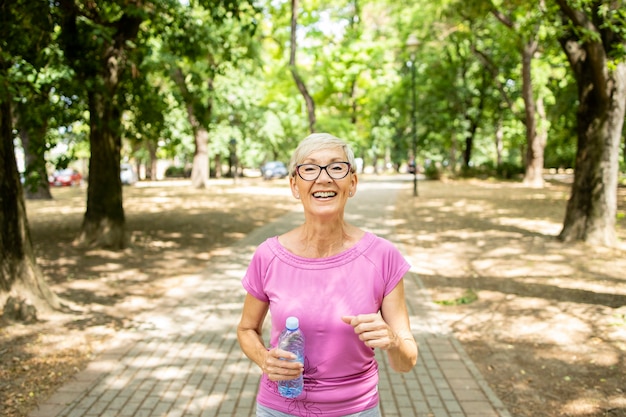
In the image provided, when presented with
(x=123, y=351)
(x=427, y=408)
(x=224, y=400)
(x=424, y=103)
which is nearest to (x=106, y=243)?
(x=123, y=351)

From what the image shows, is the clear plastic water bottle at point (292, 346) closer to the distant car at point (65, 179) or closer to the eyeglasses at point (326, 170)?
the eyeglasses at point (326, 170)

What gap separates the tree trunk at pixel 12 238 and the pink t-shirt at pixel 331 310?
5303 millimetres

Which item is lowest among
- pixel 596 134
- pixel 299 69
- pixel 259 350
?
pixel 259 350

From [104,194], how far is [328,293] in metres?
10.3

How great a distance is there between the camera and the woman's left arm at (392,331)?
1.99m

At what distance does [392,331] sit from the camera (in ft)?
6.85

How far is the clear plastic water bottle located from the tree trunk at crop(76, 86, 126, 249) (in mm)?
10018

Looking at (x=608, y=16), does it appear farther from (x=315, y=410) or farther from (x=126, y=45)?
(x=315, y=410)

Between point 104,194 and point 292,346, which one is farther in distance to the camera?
point 104,194

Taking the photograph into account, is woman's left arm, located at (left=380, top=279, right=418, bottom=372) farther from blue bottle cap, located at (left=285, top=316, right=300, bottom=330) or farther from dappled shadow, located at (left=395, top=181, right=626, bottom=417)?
dappled shadow, located at (left=395, top=181, right=626, bottom=417)

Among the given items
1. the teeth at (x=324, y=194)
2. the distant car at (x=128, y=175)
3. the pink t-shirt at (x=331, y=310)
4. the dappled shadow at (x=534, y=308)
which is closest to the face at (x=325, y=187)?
the teeth at (x=324, y=194)

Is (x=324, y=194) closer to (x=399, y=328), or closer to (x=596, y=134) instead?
(x=399, y=328)

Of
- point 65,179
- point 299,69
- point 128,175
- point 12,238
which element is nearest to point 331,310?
point 12,238

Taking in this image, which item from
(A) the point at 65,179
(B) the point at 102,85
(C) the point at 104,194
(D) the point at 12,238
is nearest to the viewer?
(D) the point at 12,238
